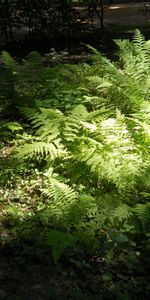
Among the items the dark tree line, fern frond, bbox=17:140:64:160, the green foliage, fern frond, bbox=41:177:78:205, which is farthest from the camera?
the dark tree line

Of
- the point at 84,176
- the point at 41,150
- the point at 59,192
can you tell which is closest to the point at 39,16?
the point at 41,150

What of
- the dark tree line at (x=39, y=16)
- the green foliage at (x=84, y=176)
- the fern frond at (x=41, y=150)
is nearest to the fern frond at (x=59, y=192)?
the green foliage at (x=84, y=176)

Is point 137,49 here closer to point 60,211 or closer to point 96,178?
point 96,178

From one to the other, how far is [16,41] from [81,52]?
1963 millimetres

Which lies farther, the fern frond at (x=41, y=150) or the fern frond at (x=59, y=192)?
the fern frond at (x=41, y=150)

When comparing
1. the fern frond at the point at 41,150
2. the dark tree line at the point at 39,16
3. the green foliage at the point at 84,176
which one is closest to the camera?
the green foliage at the point at 84,176

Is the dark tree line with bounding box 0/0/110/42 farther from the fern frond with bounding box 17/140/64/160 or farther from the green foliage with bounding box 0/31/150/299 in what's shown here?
the fern frond with bounding box 17/140/64/160

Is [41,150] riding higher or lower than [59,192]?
higher

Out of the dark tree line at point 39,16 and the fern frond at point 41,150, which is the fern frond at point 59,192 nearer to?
the fern frond at point 41,150

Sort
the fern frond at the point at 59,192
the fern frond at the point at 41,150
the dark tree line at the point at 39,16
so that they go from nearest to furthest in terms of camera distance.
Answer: the fern frond at the point at 59,192, the fern frond at the point at 41,150, the dark tree line at the point at 39,16

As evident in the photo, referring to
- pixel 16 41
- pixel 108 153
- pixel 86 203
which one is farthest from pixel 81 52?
pixel 86 203

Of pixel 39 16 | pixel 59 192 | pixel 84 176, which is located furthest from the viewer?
pixel 39 16

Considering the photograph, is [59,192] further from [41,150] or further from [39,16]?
[39,16]

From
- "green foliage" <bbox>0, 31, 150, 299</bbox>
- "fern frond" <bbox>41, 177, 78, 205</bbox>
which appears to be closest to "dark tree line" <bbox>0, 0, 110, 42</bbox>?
"green foliage" <bbox>0, 31, 150, 299</bbox>
